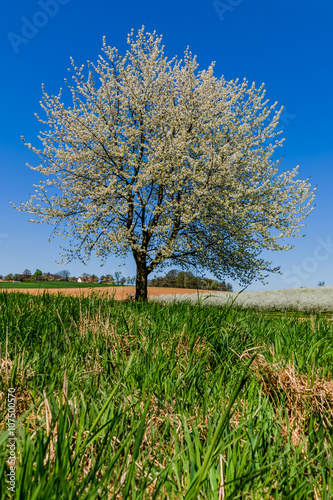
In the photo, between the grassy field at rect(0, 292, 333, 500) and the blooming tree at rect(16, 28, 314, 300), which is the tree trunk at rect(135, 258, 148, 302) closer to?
the blooming tree at rect(16, 28, 314, 300)

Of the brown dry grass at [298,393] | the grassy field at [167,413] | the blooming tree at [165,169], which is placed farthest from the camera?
the blooming tree at [165,169]

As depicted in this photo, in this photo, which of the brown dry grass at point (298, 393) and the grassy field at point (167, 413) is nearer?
the grassy field at point (167, 413)

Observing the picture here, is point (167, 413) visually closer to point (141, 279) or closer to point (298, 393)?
point (298, 393)

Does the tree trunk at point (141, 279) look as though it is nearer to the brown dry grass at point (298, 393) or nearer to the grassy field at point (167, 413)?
the grassy field at point (167, 413)

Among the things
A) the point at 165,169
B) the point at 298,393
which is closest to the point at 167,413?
the point at 298,393

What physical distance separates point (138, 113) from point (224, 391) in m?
16.5

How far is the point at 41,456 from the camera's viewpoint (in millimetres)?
1342

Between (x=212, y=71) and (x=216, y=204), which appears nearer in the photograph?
(x=216, y=204)

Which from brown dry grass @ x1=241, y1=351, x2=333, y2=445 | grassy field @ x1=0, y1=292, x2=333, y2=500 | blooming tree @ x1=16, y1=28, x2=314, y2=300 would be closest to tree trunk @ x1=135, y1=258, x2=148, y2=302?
blooming tree @ x1=16, y1=28, x2=314, y2=300

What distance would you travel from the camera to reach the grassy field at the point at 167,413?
54.6 inches

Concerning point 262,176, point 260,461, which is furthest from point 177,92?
point 260,461

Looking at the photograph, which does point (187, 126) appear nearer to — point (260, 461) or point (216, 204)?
point (216, 204)

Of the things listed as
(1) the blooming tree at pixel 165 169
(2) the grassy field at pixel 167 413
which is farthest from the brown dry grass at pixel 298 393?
(1) the blooming tree at pixel 165 169

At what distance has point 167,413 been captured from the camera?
2242 millimetres
